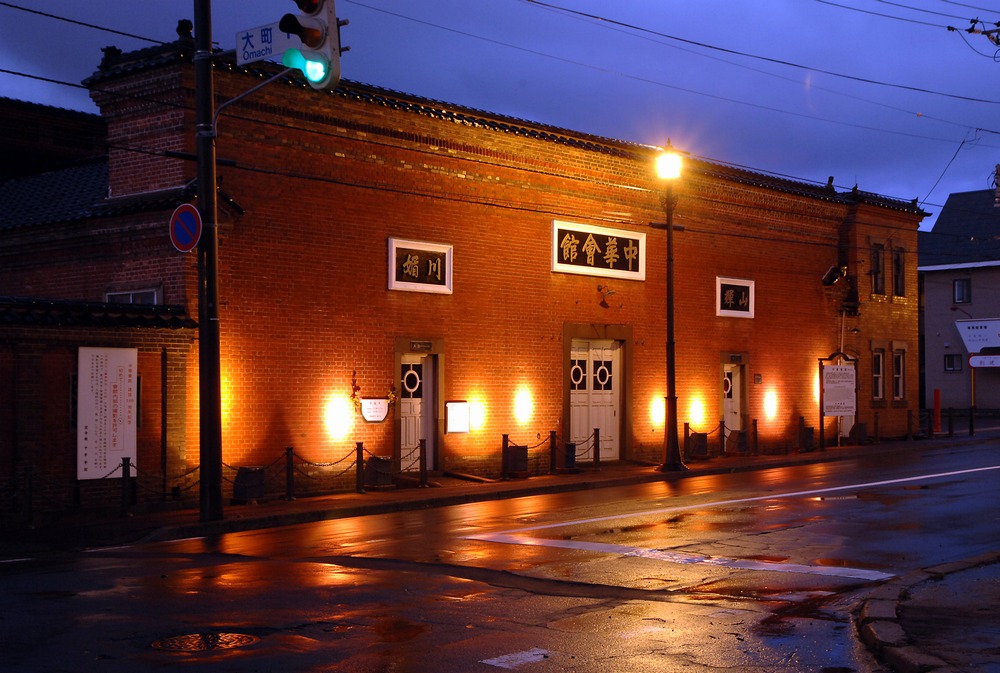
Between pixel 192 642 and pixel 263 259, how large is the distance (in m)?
13.1

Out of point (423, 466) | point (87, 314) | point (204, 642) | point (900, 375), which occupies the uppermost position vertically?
point (87, 314)

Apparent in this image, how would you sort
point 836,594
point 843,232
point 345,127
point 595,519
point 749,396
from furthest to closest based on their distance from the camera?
point 843,232, point 749,396, point 345,127, point 595,519, point 836,594

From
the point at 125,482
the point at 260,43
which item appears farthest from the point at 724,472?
the point at 260,43

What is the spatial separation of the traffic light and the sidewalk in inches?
282

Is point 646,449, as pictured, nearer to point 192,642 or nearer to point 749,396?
point 749,396

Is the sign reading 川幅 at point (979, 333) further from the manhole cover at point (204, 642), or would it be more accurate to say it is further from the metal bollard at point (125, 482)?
the manhole cover at point (204, 642)

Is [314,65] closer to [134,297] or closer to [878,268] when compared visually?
[134,297]

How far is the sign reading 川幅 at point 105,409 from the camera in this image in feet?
59.7

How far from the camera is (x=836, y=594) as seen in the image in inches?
435

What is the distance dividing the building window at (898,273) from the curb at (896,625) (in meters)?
28.0

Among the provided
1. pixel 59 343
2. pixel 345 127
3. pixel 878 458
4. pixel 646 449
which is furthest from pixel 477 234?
pixel 878 458

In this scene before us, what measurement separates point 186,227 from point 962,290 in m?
51.1

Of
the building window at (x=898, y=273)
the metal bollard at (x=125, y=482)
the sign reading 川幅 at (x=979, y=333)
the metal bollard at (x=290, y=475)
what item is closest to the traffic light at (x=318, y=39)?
the metal bollard at (x=125, y=482)

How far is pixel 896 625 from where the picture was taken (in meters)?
8.92
